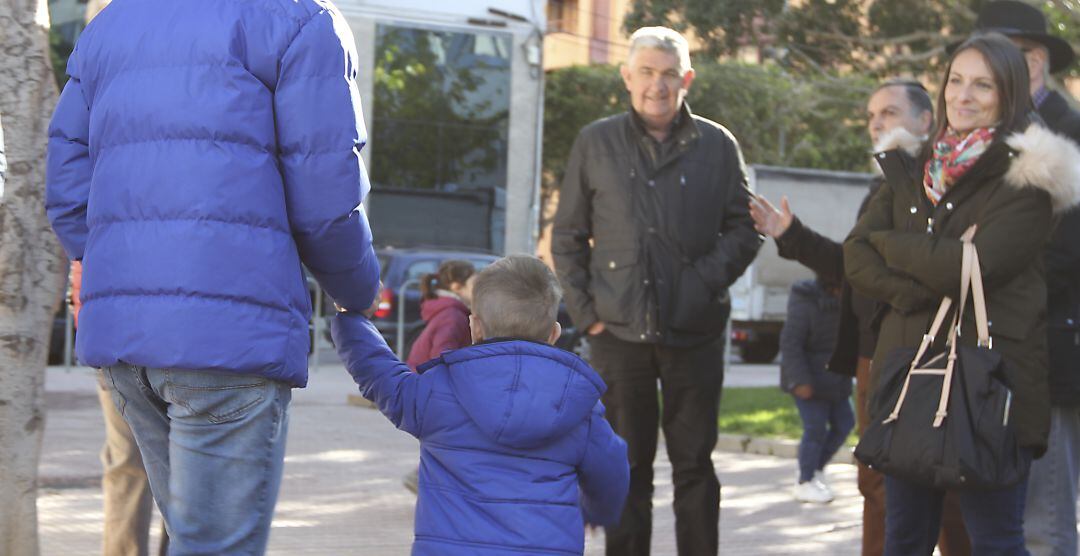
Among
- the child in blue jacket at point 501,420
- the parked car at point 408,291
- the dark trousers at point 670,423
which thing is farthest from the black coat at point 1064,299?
the parked car at point 408,291

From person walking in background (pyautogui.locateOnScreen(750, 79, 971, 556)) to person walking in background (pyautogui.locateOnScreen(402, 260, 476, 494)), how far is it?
1723 mm

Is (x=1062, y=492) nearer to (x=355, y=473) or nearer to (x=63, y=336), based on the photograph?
(x=355, y=473)

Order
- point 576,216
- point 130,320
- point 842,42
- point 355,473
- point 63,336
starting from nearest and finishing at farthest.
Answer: point 130,320, point 576,216, point 355,473, point 63,336, point 842,42

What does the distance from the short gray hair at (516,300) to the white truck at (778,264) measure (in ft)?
74.8

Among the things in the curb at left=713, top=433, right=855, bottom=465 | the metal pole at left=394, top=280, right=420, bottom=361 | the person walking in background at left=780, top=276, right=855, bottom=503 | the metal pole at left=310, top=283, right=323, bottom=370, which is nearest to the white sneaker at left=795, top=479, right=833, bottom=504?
the person walking in background at left=780, top=276, right=855, bottom=503

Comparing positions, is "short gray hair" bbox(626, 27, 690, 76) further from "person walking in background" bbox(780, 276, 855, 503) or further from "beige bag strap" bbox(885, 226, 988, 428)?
"person walking in background" bbox(780, 276, 855, 503)

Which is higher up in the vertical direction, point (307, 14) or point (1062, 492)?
point (307, 14)

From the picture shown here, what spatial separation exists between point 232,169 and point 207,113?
0.44 ft

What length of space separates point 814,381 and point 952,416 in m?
5.24

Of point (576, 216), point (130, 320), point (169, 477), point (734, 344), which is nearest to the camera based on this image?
point (130, 320)

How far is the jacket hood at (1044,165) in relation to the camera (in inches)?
176

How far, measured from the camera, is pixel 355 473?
1002 centimetres

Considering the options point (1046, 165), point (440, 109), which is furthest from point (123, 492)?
point (440, 109)

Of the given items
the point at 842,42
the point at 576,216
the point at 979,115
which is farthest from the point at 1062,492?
the point at 842,42
